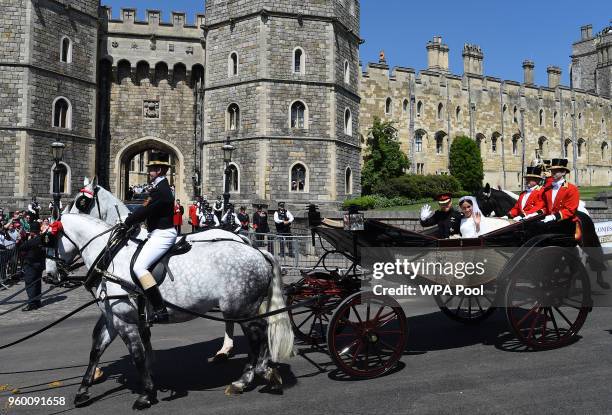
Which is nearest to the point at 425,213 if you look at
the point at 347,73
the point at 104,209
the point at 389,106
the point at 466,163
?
the point at 104,209

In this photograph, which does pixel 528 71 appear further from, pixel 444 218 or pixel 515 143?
pixel 444 218

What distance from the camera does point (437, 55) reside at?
161 ft

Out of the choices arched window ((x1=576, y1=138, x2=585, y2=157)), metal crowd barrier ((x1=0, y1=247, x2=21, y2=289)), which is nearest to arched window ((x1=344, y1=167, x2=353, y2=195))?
metal crowd barrier ((x1=0, y1=247, x2=21, y2=289))

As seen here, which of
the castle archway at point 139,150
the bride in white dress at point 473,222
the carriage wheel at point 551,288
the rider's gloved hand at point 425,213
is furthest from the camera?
the castle archway at point 139,150

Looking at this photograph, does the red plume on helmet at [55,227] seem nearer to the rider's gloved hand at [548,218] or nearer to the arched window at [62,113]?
the rider's gloved hand at [548,218]

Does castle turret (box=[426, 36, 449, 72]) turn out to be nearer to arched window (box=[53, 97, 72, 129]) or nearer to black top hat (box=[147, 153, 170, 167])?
arched window (box=[53, 97, 72, 129])

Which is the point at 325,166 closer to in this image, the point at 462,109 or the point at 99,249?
the point at 99,249

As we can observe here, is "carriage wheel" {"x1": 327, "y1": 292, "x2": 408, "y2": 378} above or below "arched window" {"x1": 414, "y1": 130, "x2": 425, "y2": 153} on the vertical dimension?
below

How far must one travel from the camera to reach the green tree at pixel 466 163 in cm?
4509

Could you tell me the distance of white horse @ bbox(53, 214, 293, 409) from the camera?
5.40 metres

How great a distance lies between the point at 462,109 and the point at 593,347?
4373 cm

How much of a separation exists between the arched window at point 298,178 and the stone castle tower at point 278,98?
0.16 ft

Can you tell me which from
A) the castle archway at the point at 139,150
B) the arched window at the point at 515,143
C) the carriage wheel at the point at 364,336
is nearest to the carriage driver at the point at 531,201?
the carriage wheel at the point at 364,336

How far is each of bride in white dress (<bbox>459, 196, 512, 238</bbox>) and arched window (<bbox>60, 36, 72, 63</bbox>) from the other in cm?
2512
